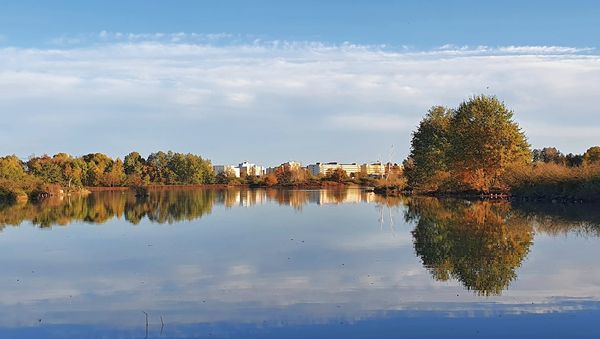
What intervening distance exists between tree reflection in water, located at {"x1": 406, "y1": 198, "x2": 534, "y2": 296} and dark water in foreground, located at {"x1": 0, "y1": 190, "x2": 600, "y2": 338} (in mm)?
45

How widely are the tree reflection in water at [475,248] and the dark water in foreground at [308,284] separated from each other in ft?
0.15

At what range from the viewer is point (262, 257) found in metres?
13.3

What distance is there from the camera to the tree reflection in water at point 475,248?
1015cm

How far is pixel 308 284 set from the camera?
994 centimetres

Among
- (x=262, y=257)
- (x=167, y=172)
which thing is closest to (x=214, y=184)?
(x=167, y=172)

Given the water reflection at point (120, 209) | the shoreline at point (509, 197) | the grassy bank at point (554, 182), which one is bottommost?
the water reflection at point (120, 209)

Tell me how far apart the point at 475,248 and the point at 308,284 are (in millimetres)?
5671

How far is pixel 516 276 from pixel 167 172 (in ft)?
326

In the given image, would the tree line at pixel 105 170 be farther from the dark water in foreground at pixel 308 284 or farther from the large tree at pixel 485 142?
the dark water in foreground at pixel 308 284

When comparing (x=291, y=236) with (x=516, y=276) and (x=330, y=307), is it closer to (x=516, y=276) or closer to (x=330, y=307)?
(x=516, y=276)

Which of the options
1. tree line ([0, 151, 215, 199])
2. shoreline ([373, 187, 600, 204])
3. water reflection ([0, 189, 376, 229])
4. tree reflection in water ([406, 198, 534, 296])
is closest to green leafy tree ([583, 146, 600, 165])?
shoreline ([373, 187, 600, 204])

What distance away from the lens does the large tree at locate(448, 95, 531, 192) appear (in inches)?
1644

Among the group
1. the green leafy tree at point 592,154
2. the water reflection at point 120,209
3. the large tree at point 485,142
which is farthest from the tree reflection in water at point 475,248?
the green leafy tree at point 592,154

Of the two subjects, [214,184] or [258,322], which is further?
[214,184]
